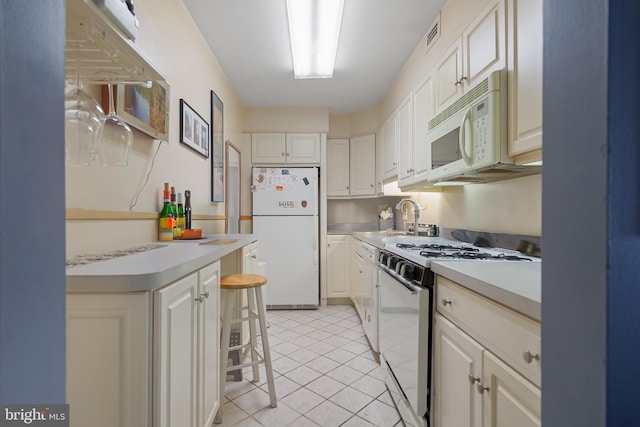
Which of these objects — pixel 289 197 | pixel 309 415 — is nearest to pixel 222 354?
pixel 309 415

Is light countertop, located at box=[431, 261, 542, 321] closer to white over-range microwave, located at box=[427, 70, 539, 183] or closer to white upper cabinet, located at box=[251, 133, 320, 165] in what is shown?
white over-range microwave, located at box=[427, 70, 539, 183]

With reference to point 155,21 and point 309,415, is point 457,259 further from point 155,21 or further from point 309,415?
point 155,21

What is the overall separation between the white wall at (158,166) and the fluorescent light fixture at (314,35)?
2.42 feet

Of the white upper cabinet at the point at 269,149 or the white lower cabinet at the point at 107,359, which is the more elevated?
the white upper cabinet at the point at 269,149

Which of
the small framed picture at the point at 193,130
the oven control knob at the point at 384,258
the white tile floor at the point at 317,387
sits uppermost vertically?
the small framed picture at the point at 193,130

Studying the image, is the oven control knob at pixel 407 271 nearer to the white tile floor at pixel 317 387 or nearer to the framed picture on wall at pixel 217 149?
the white tile floor at pixel 317 387

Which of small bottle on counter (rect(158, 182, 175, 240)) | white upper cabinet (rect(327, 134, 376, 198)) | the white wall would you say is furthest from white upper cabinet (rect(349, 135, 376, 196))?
small bottle on counter (rect(158, 182, 175, 240))

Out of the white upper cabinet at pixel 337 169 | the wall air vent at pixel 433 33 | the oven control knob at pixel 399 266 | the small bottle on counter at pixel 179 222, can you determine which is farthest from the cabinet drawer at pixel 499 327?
the white upper cabinet at pixel 337 169

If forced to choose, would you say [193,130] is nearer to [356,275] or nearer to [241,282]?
[241,282]

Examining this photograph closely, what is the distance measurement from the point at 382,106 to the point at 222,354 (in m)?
3.26

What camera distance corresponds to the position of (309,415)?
173cm

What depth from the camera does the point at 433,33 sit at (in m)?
2.24

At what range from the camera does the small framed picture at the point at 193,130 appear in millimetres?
2053

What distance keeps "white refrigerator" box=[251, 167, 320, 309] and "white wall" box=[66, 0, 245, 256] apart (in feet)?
2.82
